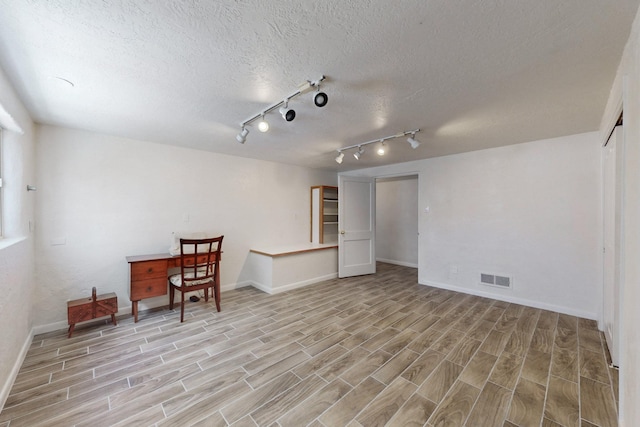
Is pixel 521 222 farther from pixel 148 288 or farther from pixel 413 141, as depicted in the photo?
pixel 148 288

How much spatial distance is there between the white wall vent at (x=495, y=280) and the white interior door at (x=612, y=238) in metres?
0.97

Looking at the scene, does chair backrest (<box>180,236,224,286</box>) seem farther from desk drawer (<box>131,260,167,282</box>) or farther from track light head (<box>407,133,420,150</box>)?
track light head (<box>407,133,420,150</box>)

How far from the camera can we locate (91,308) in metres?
2.68

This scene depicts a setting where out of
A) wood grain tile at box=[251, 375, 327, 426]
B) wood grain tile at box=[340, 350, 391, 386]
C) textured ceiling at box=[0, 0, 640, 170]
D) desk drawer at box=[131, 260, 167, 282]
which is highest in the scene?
textured ceiling at box=[0, 0, 640, 170]

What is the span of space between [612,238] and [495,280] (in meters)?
1.59

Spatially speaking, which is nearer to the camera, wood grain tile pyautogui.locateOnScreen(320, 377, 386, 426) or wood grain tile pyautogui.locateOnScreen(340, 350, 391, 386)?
wood grain tile pyautogui.locateOnScreen(320, 377, 386, 426)

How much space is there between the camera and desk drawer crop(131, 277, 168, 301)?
9.50 feet

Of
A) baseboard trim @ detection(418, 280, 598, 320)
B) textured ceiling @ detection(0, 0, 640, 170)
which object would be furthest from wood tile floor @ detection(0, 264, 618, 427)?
textured ceiling @ detection(0, 0, 640, 170)

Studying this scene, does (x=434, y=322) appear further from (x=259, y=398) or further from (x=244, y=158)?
(x=244, y=158)

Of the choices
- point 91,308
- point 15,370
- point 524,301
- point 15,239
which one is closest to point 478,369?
point 524,301

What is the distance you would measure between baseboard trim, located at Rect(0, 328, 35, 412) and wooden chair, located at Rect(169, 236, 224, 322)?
1.23 m

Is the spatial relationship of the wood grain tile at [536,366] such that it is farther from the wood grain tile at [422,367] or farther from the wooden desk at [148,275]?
the wooden desk at [148,275]

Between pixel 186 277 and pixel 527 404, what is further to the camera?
pixel 186 277

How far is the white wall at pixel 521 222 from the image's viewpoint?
304 cm
